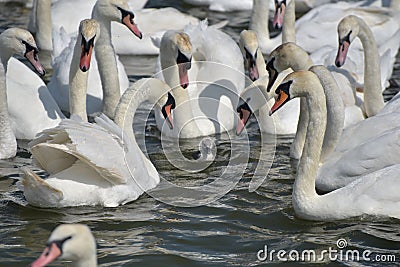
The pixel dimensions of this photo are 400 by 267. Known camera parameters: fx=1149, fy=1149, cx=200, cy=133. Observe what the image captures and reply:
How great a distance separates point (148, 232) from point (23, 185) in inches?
42.4

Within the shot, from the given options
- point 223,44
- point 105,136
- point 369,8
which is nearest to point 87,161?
point 105,136

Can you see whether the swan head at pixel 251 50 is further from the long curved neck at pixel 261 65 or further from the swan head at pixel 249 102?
the long curved neck at pixel 261 65

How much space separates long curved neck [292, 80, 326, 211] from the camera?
9.31 meters

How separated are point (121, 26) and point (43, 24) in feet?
3.83

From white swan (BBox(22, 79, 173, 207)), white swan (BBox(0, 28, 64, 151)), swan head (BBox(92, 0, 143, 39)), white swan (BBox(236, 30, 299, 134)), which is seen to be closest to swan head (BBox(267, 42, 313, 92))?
white swan (BBox(236, 30, 299, 134))

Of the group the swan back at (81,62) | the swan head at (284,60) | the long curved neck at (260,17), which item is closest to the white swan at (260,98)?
the swan head at (284,60)

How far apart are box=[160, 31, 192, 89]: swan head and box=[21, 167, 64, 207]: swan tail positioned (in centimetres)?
257

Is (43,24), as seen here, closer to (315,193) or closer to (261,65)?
(261,65)

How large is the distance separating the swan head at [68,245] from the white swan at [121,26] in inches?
336

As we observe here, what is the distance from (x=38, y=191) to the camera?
921 cm

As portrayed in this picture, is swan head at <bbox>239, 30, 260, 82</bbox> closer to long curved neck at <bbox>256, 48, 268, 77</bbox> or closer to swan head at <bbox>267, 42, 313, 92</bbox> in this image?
long curved neck at <bbox>256, 48, 268, 77</bbox>

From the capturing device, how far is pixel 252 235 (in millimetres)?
9180

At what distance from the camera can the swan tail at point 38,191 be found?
9039 millimetres

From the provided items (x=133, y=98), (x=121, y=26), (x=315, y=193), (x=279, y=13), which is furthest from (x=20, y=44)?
(x=121, y=26)
